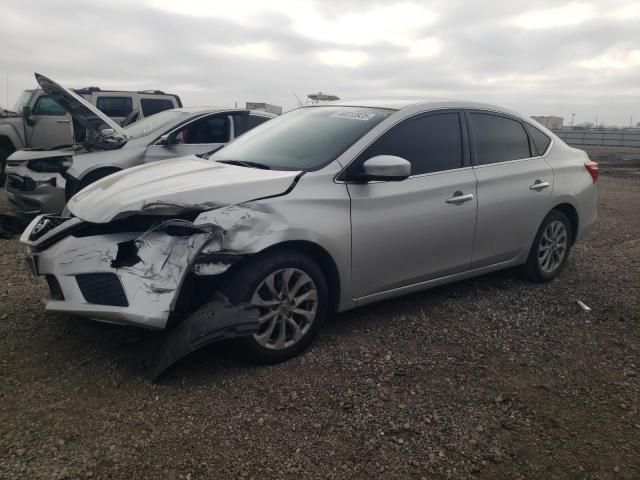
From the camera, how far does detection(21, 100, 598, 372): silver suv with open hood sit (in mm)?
3066

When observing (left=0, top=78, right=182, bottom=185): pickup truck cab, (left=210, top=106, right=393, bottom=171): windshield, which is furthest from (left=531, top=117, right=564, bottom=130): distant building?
(left=210, top=106, right=393, bottom=171): windshield

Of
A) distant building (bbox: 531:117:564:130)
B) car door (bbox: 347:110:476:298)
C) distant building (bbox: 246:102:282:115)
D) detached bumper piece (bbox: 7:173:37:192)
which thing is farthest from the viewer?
distant building (bbox: 531:117:564:130)

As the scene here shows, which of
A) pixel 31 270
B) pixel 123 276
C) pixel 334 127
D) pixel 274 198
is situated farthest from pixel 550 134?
pixel 31 270

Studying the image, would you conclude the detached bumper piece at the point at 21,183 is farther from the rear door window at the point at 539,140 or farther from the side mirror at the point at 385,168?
the rear door window at the point at 539,140

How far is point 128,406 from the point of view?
2.85 metres

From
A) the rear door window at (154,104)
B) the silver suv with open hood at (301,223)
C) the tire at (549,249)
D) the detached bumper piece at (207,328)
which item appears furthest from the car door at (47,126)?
the tire at (549,249)

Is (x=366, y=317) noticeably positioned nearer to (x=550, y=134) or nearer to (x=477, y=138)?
(x=477, y=138)

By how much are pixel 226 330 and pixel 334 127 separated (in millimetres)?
1760

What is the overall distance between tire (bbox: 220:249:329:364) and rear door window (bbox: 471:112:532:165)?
1857mm

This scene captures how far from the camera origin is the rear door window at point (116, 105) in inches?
481

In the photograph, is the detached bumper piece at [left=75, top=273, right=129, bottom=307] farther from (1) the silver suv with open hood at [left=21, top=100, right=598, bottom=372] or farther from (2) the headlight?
(2) the headlight

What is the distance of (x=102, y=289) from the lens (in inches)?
121

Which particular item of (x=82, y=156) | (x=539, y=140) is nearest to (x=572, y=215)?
(x=539, y=140)

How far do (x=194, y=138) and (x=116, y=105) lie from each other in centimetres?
593
